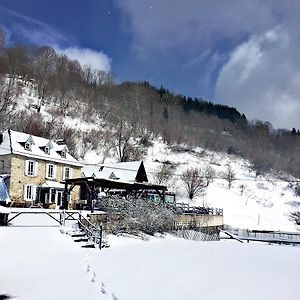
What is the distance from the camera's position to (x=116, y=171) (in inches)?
1960

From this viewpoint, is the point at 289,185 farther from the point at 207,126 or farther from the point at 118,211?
the point at 118,211

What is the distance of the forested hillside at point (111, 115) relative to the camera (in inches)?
2810

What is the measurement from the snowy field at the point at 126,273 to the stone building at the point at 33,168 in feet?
58.1

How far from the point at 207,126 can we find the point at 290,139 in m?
35.0

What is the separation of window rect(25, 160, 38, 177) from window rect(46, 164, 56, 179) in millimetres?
1600

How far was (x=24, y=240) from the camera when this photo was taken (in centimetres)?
1891

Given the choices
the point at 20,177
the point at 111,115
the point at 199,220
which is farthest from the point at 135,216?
the point at 111,115

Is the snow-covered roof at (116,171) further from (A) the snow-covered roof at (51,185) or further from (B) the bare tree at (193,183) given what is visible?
(B) the bare tree at (193,183)

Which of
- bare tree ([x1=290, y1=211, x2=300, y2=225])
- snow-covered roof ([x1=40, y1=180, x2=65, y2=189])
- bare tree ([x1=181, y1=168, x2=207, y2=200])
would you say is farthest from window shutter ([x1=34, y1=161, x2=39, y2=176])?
bare tree ([x1=290, y1=211, x2=300, y2=225])

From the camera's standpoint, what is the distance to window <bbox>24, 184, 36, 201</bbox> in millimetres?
39125

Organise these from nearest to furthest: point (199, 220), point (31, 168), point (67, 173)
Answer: point (199, 220) < point (31, 168) < point (67, 173)

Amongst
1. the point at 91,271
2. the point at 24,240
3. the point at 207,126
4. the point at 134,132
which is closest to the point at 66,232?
the point at 24,240

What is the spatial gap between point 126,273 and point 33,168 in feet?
93.7

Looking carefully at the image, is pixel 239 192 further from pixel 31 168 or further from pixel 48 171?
pixel 31 168
